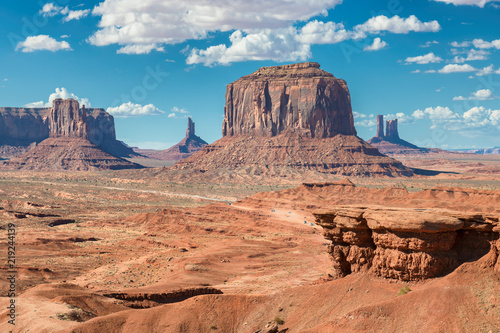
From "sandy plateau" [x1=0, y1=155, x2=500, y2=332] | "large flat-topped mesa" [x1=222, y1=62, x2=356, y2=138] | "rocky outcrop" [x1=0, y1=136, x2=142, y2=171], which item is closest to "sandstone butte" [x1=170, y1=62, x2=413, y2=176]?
"large flat-topped mesa" [x1=222, y1=62, x2=356, y2=138]

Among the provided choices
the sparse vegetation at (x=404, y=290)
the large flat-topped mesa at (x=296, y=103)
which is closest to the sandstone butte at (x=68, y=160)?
the large flat-topped mesa at (x=296, y=103)

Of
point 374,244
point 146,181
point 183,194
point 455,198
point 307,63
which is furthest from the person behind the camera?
point 307,63

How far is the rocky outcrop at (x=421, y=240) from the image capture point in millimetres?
19016

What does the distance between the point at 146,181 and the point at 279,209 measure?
6931 cm

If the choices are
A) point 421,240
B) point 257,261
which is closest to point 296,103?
point 257,261

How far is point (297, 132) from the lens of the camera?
15700 centimetres

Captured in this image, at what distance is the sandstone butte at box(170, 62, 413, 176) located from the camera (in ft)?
484

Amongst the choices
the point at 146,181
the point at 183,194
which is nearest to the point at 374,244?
the point at 183,194

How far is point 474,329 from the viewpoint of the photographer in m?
16.1

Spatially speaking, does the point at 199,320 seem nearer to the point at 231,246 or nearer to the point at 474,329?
the point at 474,329

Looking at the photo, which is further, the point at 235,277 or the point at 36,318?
Result: the point at 235,277

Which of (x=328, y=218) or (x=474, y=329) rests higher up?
(x=328, y=218)

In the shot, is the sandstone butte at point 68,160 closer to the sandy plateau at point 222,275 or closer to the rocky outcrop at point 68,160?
the rocky outcrop at point 68,160

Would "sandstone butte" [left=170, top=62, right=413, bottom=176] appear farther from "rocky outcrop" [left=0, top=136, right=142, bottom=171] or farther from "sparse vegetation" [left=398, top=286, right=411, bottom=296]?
"sparse vegetation" [left=398, top=286, right=411, bottom=296]
